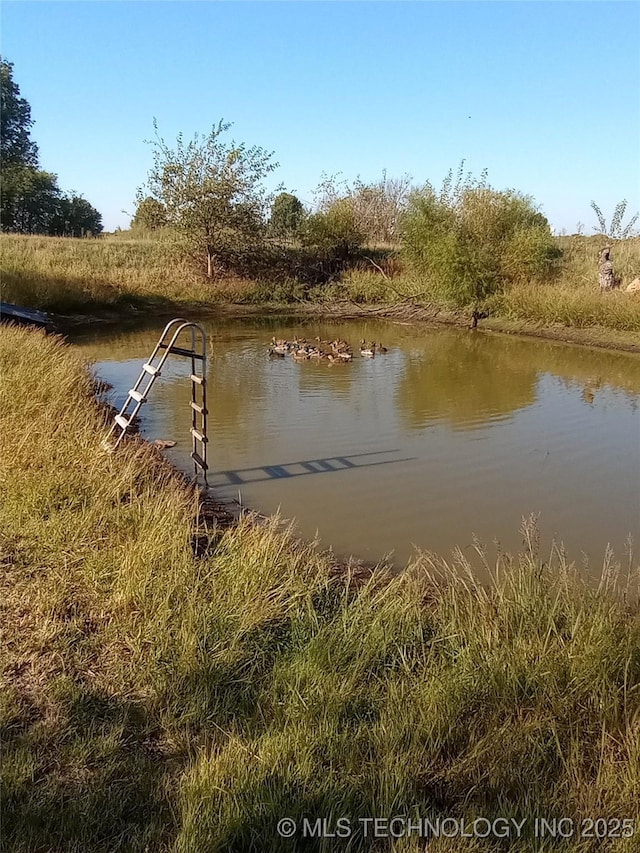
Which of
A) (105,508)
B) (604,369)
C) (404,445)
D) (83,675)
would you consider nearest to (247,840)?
(83,675)

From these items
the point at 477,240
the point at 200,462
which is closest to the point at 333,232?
the point at 477,240

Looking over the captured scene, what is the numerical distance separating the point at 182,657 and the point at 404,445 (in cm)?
538

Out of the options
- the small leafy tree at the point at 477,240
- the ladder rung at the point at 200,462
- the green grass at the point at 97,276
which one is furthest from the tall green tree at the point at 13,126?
the ladder rung at the point at 200,462

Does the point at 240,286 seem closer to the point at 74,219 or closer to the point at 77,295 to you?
the point at 77,295

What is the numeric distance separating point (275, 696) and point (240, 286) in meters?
21.8

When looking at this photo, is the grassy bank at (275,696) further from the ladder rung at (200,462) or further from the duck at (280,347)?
the duck at (280,347)

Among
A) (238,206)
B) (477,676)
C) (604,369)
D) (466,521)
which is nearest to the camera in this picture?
(477,676)

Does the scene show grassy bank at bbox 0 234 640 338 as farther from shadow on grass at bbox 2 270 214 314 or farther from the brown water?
the brown water

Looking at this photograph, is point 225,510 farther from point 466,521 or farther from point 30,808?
point 30,808

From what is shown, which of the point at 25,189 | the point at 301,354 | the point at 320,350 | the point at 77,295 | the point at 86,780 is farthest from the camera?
the point at 25,189

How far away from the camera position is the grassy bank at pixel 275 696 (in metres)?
2.27

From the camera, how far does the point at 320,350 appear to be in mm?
14383

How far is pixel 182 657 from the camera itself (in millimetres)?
3070

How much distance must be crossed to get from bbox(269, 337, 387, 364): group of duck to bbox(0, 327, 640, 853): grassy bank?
9534 millimetres
